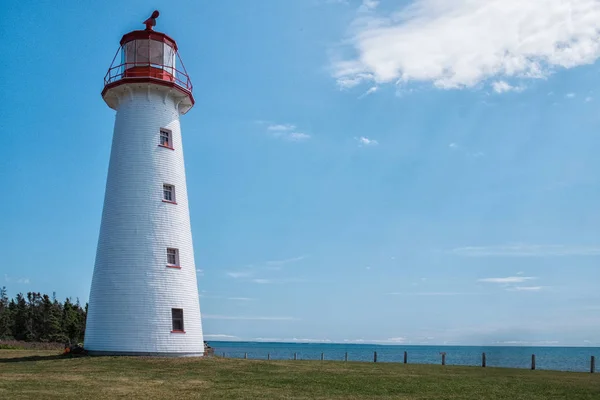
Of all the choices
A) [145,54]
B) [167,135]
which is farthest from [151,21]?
[167,135]

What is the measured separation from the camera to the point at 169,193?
91.7 ft

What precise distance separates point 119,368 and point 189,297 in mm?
5837

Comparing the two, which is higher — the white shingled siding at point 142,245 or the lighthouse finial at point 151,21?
the lighthouse finial at point 151,21

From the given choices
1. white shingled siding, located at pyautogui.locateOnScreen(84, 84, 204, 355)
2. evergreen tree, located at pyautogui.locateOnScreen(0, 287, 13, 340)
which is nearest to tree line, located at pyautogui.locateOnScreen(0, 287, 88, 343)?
evergreen tree, located at pyautogui.locateOnScreen(0, 287, 13, 340)

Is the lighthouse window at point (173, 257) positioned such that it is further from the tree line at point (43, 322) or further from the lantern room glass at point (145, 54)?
the tree line at point (43, 322)

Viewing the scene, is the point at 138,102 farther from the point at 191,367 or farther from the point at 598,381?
the point at 598,381

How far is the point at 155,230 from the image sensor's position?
26.8 metres

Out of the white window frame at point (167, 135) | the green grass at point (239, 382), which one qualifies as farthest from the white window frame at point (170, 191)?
the green grass at point (239, 382)

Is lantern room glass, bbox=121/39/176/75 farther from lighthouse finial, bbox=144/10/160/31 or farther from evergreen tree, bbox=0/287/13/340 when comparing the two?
evergreen tree, bbox=0/287/13/340

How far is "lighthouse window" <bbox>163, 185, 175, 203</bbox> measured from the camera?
27719mm

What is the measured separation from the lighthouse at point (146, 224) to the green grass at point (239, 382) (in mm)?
1544

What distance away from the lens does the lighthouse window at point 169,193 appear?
90.9 ft

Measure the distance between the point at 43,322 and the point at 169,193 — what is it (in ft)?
151

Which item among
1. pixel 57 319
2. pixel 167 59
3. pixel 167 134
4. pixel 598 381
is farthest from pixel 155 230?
pixel 57 319
